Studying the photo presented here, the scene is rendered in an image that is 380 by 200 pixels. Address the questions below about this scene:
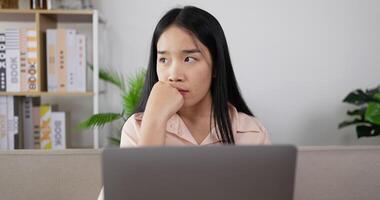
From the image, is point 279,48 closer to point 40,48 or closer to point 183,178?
point 40,48

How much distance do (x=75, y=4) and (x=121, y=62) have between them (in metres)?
0.50

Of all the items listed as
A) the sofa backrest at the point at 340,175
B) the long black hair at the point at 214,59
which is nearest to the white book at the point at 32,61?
the long black hair at the point at 214,59

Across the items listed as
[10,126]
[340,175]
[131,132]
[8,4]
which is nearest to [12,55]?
[8,4]

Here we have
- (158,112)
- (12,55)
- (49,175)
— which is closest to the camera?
(158,112)

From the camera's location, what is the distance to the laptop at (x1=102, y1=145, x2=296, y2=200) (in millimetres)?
527

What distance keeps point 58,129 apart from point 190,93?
1.53m

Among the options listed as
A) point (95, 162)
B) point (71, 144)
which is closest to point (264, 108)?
point (71, 144)

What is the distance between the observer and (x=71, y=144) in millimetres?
2576

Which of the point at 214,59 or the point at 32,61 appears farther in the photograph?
the point at 32,61

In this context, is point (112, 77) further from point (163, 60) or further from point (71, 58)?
point (163, 60)

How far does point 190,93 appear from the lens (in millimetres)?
1019

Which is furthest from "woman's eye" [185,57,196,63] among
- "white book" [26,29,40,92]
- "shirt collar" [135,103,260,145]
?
"white book" [26,29,40,92]

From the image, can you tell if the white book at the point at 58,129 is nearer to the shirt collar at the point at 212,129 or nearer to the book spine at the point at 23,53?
the book spine at the point at 23,53

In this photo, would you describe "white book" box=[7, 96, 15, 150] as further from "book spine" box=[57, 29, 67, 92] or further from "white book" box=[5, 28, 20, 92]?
"book spine" box=[57, 29, 67, 92]
